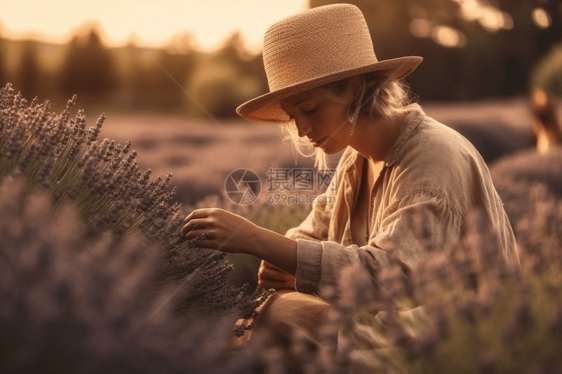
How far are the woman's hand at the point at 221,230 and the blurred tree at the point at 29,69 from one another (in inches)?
816

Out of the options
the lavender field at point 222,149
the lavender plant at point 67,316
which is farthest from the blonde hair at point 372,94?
the lavender field at point 222,149

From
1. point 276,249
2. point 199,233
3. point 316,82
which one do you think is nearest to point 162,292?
point 199,233

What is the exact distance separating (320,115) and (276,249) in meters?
0.57

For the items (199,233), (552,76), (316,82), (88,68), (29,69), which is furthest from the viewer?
(88,68)

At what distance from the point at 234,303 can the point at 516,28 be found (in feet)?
82.0

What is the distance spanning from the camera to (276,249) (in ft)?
5.45

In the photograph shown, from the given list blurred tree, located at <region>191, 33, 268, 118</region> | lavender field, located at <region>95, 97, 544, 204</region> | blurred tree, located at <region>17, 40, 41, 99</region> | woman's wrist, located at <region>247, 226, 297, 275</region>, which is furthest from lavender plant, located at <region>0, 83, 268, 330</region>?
blurred tree, located at <region>17, 40, 41, 99</region>

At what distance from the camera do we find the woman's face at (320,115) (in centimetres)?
196

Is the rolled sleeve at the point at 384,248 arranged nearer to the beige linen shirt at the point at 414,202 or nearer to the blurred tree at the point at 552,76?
the beige linen shirt at the point at 414,202

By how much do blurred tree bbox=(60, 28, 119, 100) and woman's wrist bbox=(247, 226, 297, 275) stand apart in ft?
72.8

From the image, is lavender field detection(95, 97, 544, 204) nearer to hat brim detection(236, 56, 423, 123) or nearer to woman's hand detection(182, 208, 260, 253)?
hat brim detection(236, 56, 423, 123)

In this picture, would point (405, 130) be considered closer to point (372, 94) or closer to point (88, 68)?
point (372, 94)

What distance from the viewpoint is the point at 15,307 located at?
80 cm

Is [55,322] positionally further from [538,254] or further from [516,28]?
[516,28]
